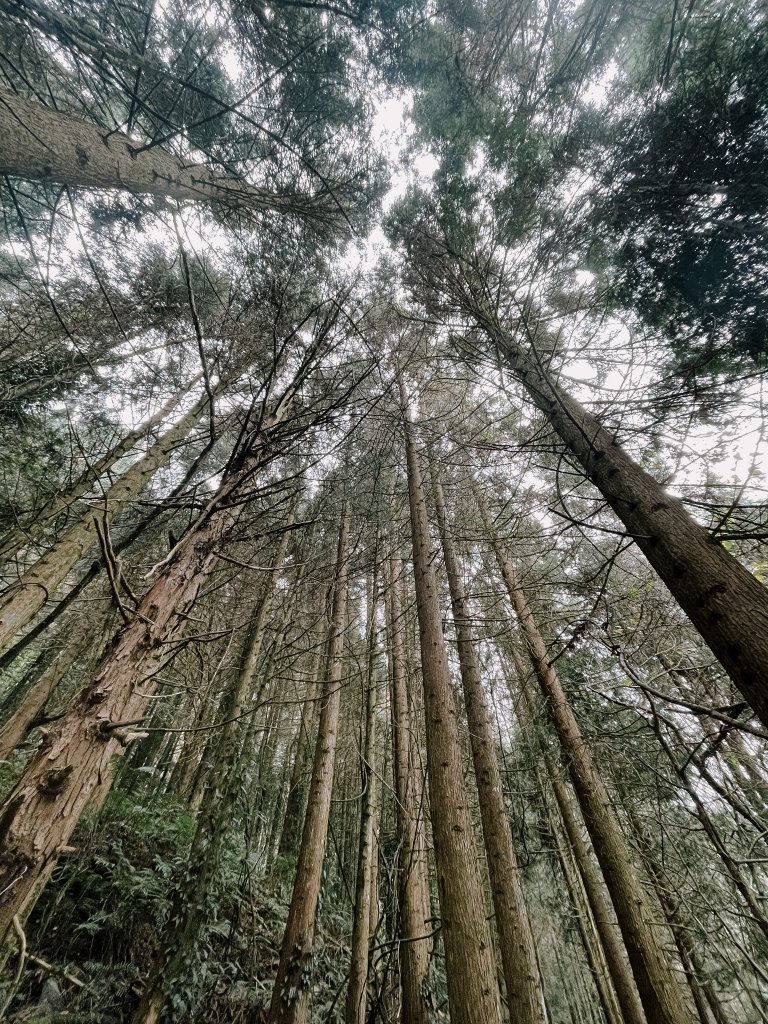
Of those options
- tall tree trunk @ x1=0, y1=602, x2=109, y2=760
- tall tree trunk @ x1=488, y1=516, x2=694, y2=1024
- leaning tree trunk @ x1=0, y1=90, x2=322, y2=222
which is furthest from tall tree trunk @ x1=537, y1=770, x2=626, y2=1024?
leaning tree trunk @ x1=0, y1=90, x2=322, y2=222

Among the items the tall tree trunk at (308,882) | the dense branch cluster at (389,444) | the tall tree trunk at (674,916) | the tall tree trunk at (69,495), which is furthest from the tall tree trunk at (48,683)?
the tall tree trunk at (674,916)

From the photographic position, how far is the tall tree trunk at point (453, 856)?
2520 millimetres

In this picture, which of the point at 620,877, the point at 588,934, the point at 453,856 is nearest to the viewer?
the point at 453,856

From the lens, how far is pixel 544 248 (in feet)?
13.6

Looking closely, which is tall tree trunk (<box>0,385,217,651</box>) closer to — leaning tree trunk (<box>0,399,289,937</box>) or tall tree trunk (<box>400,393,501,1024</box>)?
leaning tree trunk (<box>0,399,289,937</box>)

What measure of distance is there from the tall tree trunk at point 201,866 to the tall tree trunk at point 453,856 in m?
1.83

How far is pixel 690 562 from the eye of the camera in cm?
216

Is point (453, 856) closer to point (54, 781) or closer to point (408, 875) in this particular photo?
point (408, 875)

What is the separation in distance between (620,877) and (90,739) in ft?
19.8

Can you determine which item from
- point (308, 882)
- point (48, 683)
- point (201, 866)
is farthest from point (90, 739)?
point (48, 683)

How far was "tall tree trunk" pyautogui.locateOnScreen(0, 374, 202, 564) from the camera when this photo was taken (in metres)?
3.49

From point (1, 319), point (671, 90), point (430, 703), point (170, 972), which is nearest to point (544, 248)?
point (671, 90)

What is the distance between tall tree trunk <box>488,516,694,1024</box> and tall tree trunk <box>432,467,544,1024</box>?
0.98 meters

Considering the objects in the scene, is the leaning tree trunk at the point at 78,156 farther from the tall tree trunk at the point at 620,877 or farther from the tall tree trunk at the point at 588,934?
the tall tree trunk at the point at 588,934
